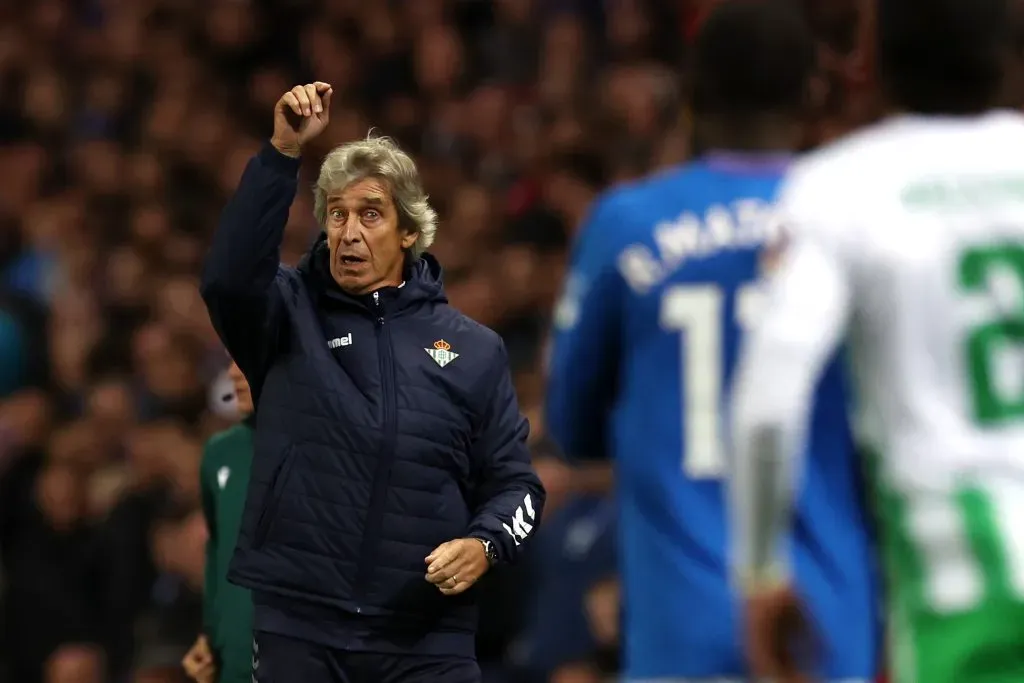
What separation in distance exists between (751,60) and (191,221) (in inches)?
333

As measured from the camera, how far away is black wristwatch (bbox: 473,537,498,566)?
16.2 feet

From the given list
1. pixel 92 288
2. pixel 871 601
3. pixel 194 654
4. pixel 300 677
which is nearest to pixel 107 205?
pixel 92 288

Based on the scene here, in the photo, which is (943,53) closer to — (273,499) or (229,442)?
(273,499)

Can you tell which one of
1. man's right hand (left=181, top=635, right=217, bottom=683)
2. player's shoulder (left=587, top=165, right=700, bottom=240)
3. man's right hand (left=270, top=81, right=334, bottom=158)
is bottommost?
man's right hand (left=181, top=635, right=217, bottom=683)

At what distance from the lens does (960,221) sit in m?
3.54

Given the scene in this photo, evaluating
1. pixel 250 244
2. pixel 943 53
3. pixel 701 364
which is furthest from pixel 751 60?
pixel 250 244

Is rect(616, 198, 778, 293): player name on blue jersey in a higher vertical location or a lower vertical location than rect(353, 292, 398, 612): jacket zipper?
higher

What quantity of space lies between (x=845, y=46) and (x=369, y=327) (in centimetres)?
635

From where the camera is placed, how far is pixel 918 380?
→ 3521 mm

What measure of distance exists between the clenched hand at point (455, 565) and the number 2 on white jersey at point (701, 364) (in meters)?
0.73

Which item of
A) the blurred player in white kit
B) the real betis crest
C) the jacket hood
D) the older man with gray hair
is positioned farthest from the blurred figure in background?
the blurred player in white kit

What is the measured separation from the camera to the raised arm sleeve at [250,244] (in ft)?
15.9

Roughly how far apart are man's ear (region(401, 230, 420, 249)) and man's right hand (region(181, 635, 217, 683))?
1312 millimetres

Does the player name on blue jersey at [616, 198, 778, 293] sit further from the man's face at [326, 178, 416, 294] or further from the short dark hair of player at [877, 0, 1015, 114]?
the man's face at [326, 178, 416, 294]
